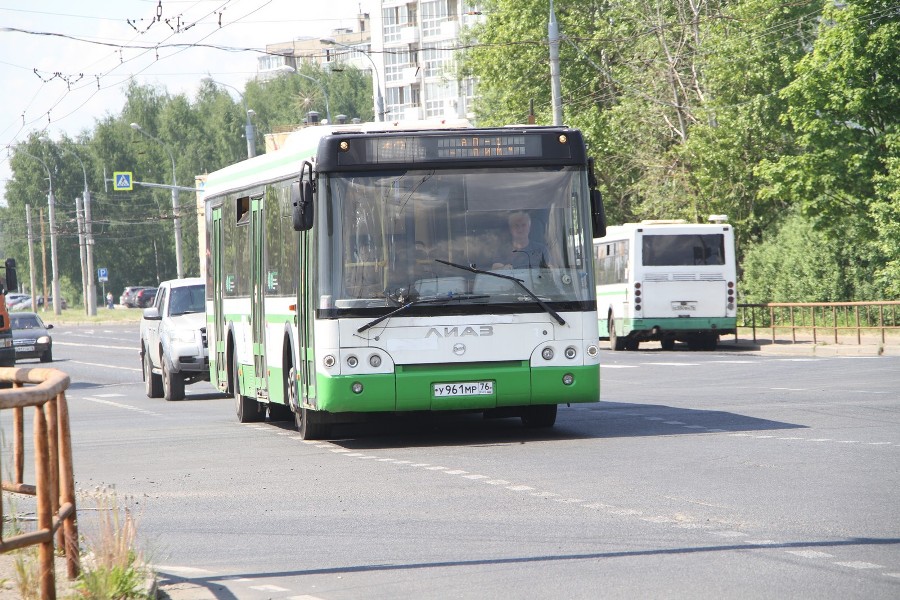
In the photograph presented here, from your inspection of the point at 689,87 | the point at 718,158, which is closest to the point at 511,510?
the point at 718,158

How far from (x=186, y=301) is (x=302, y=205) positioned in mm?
12187

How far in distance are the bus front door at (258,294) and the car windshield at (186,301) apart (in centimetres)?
819

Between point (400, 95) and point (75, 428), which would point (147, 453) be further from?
point (400, 95)

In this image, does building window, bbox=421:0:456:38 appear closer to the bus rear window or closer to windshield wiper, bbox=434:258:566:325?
the bus rear window

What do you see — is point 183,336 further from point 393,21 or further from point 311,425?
point 393,21

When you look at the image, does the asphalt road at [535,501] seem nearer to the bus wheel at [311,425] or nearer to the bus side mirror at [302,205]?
the bus wheel at [311,425]

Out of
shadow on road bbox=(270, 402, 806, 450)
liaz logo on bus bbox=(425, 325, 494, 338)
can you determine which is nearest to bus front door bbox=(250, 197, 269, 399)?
shadow on road bbox=(270, 402, 806, 450)

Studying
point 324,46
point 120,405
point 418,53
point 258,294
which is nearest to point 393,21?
point 418,53

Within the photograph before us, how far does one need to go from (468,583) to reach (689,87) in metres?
42.8

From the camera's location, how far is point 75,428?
776 inches

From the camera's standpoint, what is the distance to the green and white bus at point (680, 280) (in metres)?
36.1

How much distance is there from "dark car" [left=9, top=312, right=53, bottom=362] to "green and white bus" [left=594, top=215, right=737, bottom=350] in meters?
17.0

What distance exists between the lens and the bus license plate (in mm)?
14375

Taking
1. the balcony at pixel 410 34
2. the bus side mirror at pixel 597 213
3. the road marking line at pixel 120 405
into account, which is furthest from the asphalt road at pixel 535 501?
the balcony at pixel 410 34
